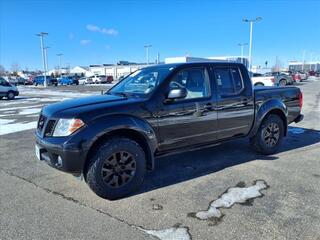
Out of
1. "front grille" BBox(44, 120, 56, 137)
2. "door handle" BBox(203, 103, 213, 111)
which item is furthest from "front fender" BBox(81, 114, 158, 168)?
"door handle" BBox(203, 103, 213, 111)

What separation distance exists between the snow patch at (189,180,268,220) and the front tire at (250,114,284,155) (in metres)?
1.51

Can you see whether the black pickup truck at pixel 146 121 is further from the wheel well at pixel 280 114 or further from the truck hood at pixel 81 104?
the wheel well at pixel 280 114

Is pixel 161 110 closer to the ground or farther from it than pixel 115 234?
farther from it

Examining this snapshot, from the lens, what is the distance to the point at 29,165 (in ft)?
19.4

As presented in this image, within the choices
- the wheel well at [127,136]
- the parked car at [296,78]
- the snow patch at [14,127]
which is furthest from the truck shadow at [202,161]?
the parked car at [296,78]

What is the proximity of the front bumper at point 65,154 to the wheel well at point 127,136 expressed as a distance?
15cm

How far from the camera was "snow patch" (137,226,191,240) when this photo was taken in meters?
3.30

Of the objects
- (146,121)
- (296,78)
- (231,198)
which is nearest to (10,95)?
(146,121)

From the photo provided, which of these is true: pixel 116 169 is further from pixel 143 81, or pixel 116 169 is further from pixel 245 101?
pixel 245 101

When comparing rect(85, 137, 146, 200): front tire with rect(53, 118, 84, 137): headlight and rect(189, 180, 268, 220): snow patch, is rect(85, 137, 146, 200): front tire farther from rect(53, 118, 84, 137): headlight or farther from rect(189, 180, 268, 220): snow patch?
rect(189, 180, 268, 220): snow patch

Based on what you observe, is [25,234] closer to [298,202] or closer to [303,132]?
[298,202]

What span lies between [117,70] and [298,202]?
107917 mm

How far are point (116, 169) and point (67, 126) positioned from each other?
0.87 meters

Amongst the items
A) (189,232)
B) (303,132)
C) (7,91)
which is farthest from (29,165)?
(7,91)
